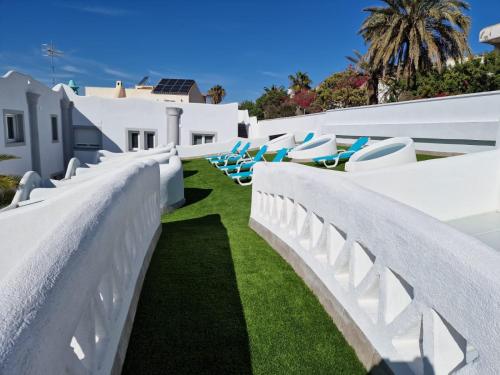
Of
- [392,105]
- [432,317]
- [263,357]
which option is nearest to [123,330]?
[263,357]

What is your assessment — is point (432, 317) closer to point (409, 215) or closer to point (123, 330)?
point (409, 215)

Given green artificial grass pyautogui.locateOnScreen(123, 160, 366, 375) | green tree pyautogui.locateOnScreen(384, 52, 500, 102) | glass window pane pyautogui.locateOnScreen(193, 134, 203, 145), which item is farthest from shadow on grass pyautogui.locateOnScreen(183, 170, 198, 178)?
green tree pyautogui.locateOnScreen(384, 52, 500, 102)

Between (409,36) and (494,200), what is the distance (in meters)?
19.5

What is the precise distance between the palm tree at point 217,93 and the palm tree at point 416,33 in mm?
54067

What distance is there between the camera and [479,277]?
171cm

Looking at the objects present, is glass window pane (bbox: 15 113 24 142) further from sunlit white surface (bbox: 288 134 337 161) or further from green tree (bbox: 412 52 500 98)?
green tree (bbox: 412 52 500 98)

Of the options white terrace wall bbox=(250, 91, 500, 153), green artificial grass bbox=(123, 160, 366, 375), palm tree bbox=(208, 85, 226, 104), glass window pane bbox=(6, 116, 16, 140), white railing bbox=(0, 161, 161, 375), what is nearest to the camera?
white railing bbox=(0, 161, 161, 375)

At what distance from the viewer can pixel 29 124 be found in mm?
17281

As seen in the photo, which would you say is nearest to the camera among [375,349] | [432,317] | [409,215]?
[432,317]

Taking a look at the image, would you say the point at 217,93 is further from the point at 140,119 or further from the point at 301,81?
the point at 140,119

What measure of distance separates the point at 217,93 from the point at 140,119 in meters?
51.7

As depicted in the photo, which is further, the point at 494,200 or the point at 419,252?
the point at 494,200

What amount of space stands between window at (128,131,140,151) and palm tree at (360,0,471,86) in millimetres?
17554

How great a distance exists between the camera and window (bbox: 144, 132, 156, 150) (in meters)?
27.8
